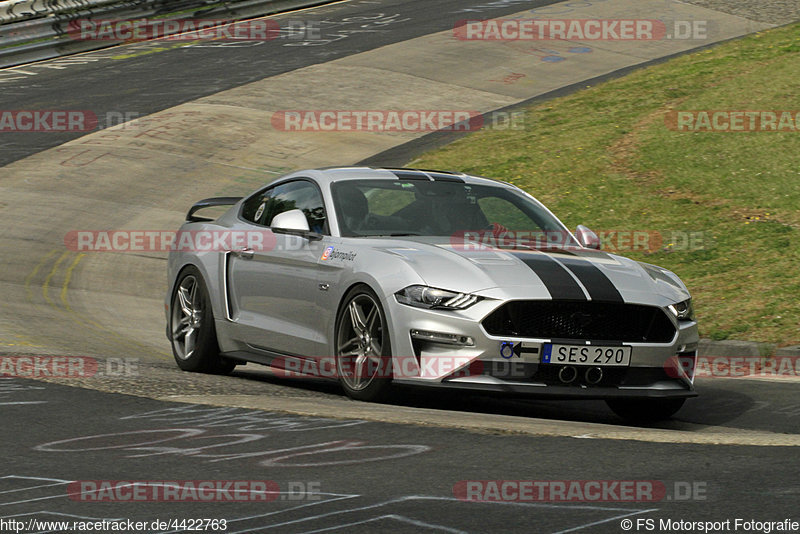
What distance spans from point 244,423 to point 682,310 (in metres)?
2.82

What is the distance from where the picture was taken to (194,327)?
961cm

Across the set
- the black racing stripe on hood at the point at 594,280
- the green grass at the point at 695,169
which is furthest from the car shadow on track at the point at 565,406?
the green grass at the point at 695,169

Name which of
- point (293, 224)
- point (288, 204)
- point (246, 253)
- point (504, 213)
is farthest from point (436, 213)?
point (246, 253)

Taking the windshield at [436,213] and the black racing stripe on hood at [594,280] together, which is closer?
the black racing stripe on hood at [594,280]

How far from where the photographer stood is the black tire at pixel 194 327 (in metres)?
9.41

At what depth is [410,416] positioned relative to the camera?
23.0 ft

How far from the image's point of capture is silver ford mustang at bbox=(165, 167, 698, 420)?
7266 mm

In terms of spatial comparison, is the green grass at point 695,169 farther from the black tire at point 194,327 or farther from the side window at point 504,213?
the black tire at point 194,327

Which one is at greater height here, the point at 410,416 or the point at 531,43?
the point at 531,43

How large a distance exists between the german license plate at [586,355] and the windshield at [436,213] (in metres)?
1.10

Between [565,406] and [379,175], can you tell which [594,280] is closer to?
[565,406]

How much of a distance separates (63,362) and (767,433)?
4.78m

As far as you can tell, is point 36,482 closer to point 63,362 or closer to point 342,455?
point 342,455

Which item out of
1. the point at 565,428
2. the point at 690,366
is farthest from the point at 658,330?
the point at 565,428
